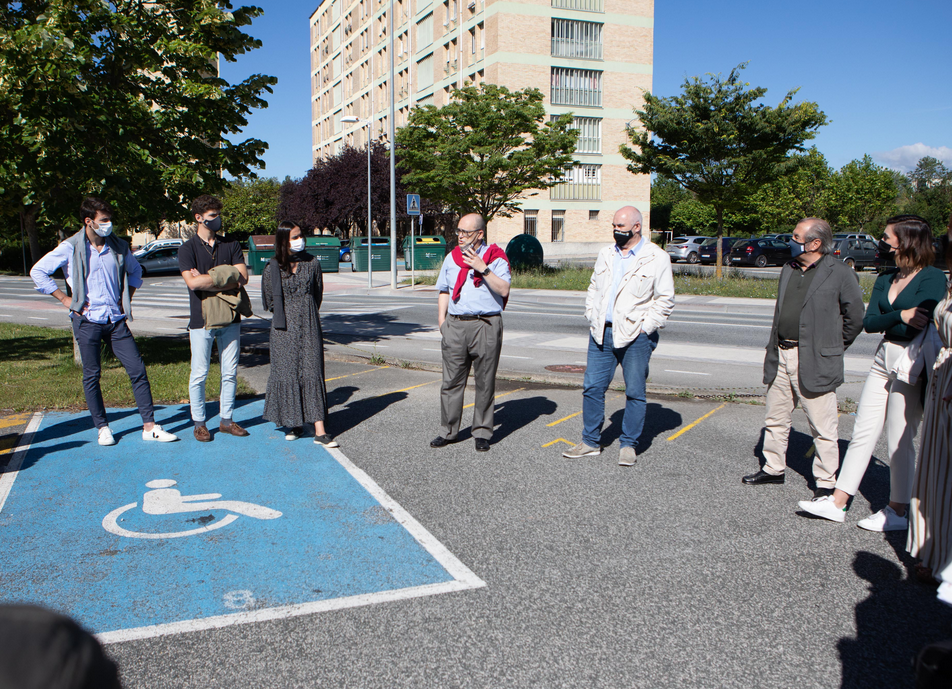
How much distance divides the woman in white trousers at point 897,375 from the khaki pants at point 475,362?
2.49m

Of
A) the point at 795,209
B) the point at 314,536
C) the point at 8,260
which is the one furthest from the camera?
the point at 795,209

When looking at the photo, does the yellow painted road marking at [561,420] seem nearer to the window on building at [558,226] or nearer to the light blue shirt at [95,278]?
the light blue shirt at [95,278]

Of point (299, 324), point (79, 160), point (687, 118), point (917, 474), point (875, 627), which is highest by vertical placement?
point (687, 118)

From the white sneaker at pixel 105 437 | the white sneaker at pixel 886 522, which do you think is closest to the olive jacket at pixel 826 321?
the white sneaker at pixel 886 522

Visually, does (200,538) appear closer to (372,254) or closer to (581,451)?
(581,451)

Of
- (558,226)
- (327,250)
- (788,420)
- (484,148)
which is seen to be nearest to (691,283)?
(484,148)

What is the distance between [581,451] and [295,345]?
2454 millimetres

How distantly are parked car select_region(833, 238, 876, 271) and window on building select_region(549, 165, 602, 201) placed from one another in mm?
19350

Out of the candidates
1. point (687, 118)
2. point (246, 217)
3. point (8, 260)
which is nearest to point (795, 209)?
point (687, 118)

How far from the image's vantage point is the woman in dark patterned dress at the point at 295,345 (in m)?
6.15

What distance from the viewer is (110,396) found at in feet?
26.3

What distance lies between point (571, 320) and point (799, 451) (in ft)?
34.0

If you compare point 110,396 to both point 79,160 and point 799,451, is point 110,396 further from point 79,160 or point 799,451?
point 799,451

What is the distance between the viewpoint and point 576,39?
5116 centimetres
